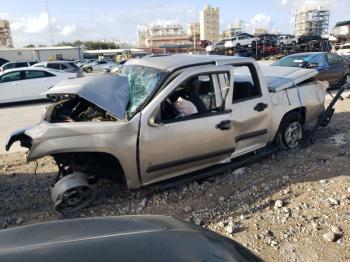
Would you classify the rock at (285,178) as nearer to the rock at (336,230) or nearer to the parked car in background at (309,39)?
the rock at (336,230)

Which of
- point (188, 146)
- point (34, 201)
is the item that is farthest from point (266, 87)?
point (34, 201)

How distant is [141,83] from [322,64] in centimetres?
1063

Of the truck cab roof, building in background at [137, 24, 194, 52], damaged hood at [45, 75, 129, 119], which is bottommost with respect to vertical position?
building in background at [137, 24, 194, 52]

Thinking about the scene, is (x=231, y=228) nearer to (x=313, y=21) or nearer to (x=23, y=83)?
(x=23, y=83)

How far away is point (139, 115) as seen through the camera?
4.55 metres

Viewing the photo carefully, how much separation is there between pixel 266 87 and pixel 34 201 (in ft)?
11.8

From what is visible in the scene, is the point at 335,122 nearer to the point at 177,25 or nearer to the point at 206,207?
A: the point at 206,207

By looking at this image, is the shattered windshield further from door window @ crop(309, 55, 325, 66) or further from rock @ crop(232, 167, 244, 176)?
door window @ crop(309, 55, 325, 66)

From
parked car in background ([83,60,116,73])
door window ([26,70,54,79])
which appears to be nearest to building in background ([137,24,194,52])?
parked car in background ([83,60,116,73])

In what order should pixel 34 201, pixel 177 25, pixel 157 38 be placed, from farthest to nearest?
1. pixel 177 25
2. pixel 157 38
3. pixel 34 201

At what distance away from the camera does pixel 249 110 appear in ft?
18.2

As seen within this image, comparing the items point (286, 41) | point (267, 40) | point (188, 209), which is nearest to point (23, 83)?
point (188, 209)

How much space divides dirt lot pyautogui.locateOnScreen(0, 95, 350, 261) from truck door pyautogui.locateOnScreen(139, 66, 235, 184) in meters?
0.40

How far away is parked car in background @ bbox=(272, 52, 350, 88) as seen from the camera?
1358 centimetres
